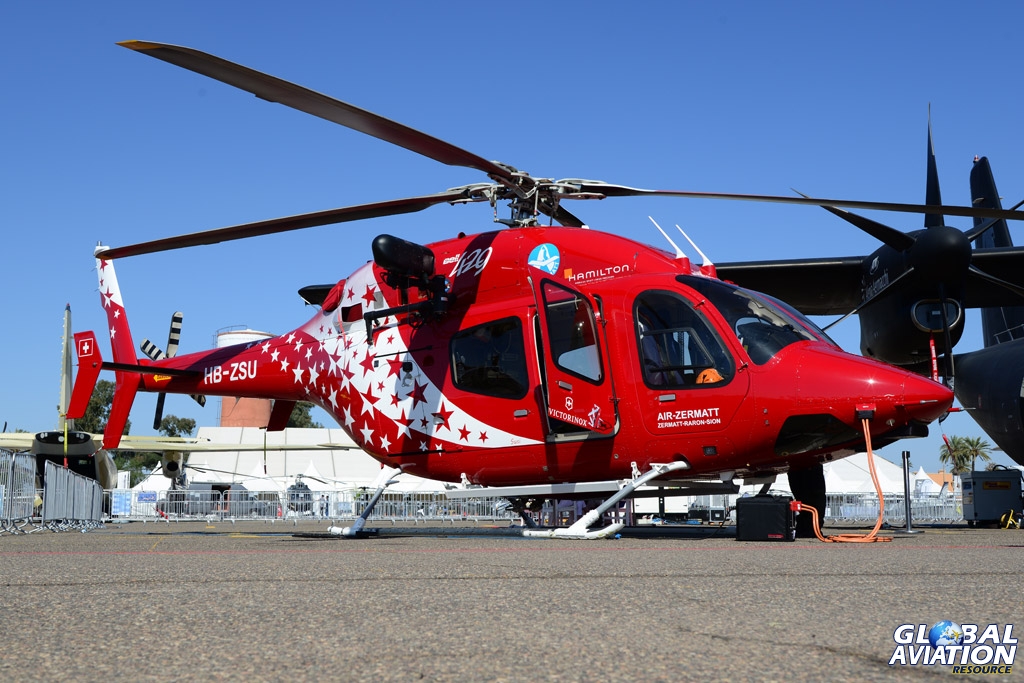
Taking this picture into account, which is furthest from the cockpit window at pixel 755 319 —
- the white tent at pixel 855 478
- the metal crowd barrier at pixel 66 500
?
the white tent at pixel 855 478

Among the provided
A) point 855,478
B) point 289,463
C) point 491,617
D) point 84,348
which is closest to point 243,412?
point 289,463

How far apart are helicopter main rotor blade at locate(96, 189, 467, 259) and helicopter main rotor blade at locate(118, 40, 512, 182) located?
0.94 m

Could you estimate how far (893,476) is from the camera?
1361 inches

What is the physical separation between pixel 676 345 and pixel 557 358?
4.37 ft

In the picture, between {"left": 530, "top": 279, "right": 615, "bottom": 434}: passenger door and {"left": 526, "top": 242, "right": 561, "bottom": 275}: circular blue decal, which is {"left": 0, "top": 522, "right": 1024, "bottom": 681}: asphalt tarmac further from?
{"left": 526, "top": 242, "right": 561, "bottom": 275}: circular blue decal

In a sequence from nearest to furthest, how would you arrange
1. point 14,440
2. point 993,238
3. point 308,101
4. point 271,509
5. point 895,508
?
point 308,101
point 993,238
point 895,508
point 271,509
point 14,440

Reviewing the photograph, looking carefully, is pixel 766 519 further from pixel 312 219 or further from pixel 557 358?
pixel 312 219

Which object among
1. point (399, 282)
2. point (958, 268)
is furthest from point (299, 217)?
point (958, 268)

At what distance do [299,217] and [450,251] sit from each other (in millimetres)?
1962

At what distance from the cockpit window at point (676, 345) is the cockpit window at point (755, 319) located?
230mm

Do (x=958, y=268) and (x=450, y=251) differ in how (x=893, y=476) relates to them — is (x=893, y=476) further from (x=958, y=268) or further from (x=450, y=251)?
(x=450, y=251)

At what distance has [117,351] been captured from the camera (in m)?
14.2

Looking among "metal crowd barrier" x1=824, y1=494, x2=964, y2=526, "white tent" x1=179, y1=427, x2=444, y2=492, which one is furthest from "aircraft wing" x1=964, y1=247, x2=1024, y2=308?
"white tent" x1=179, y1=427, x2=444, y2=492

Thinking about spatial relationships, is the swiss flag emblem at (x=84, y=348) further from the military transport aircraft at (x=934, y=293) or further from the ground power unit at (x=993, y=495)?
the ground power unit at (x=993, y=495)
